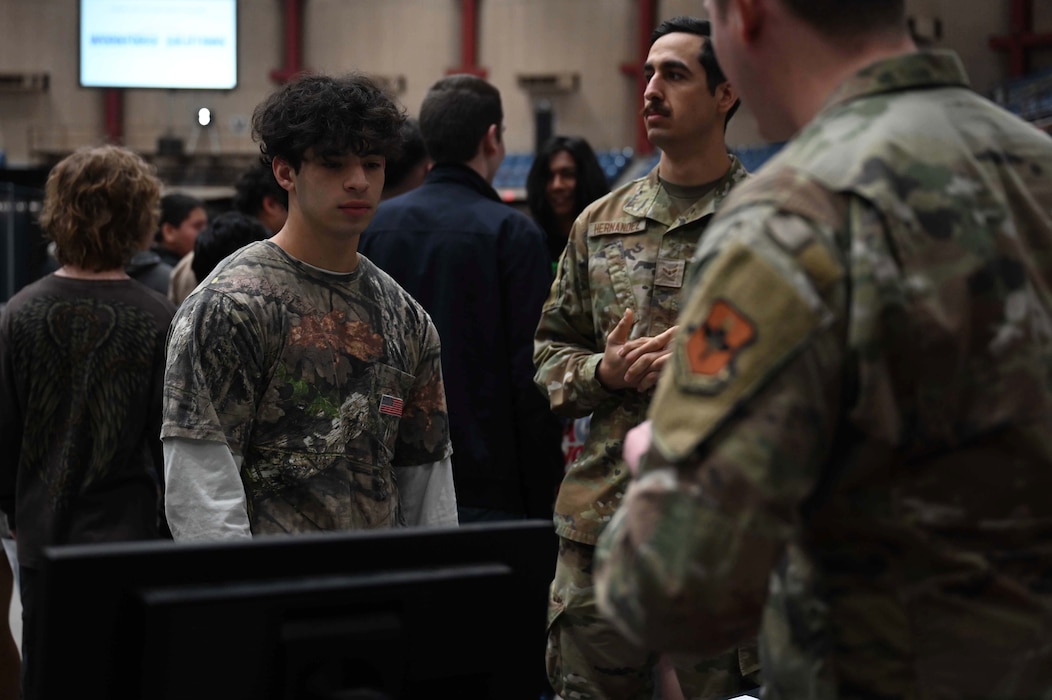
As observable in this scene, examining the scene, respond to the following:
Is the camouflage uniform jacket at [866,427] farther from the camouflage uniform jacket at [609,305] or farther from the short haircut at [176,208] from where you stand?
the short haircut at [176,208]

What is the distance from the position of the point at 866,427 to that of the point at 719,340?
145 mm

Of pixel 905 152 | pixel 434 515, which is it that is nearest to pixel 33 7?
pixel 434 515

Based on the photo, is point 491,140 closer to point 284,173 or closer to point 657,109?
point 657,109

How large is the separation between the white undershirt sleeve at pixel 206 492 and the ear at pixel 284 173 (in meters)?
0.50

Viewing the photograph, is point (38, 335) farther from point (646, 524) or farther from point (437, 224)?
point (646, 524)

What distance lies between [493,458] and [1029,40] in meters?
13.0

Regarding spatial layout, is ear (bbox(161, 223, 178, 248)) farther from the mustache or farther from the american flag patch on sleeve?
the american flag patch on sleeve

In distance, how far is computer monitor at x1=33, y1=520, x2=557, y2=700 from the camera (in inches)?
40.9

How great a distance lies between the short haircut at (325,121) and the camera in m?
2.11

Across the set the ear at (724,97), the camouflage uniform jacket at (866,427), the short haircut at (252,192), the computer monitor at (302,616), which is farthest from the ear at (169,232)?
the camouflage uniform jacket at (866,427)

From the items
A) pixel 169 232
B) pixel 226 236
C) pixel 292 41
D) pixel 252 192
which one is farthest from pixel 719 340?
pixel 292 41

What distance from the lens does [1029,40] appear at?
13.9 metres

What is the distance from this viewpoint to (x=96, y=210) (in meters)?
2.87

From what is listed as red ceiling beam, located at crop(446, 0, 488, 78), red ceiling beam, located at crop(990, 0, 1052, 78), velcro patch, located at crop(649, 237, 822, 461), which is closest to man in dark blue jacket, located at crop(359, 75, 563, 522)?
velcro patch, located at crop(649, 237, 822, 461)
